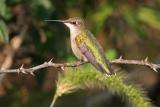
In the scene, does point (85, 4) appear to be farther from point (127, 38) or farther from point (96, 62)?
point (96, 62)

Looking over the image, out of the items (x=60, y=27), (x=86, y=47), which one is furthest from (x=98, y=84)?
(x=60, y=27)

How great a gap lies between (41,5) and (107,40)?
5.49ft

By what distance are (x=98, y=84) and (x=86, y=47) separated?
4.47ft

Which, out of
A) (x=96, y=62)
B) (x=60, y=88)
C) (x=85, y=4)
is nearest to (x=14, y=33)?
(x=85, y=4)

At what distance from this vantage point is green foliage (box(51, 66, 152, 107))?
4781 mm

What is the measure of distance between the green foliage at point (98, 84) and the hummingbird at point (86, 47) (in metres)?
0.27

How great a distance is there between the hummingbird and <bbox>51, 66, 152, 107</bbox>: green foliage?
266 millimetres

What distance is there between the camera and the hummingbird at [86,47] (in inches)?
217

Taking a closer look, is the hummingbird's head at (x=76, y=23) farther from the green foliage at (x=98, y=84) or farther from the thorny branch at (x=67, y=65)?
the green foliage at (x=98, y=84)

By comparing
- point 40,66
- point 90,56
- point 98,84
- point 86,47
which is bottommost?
point 98,84

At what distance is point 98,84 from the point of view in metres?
4.83

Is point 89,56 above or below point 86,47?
below

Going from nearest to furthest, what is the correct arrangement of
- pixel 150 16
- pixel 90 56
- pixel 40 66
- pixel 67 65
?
pixel 40 66 → pixel 67 65 → pixel 90 56 → pixel 150 16

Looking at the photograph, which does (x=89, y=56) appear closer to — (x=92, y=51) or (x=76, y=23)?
(x=92, y=51)
